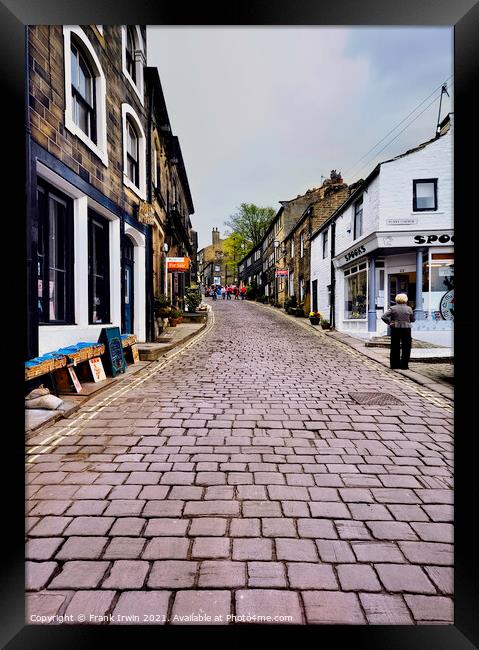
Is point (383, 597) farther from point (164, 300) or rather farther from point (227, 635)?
point (164, 300)

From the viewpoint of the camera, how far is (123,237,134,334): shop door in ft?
36.2

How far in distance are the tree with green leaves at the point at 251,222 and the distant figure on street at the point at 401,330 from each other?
50.3 metres

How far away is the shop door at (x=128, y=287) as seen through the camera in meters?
11.0

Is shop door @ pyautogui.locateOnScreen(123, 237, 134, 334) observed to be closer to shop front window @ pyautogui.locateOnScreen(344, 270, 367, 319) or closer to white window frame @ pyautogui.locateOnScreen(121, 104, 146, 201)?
white window frame @ pyautogui.locateOnScreen(121, 104, 146, 201)

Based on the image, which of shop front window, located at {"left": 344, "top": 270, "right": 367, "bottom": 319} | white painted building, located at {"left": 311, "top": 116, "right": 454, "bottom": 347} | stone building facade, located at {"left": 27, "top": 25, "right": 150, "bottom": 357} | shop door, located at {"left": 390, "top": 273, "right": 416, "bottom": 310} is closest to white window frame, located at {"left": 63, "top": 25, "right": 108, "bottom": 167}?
stone building facade, located at {"left": 27, "top": 25, "right": 150, "bottom": 357}

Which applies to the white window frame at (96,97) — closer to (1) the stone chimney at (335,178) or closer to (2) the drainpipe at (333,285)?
(2) the drainpipe at (333,285)

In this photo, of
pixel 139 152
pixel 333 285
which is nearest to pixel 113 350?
pixel 139 152

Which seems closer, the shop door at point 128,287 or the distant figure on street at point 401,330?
the distant figure on street at point 401,330

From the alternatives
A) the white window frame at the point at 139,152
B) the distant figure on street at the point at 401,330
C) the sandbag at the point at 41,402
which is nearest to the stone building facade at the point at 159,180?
the white window frame at the point at 139,152

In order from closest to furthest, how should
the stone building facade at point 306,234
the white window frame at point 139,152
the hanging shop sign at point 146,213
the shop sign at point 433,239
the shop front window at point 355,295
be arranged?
the white window frame at point 139,152 → the hanging shop sign at point 146,213 → the shop sign at point 433,239 → the shop front window at point 355,295 → the stone building facade at point 306,234

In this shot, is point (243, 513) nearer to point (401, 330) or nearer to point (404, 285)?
point (401, 330)

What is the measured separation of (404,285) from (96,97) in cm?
1345
